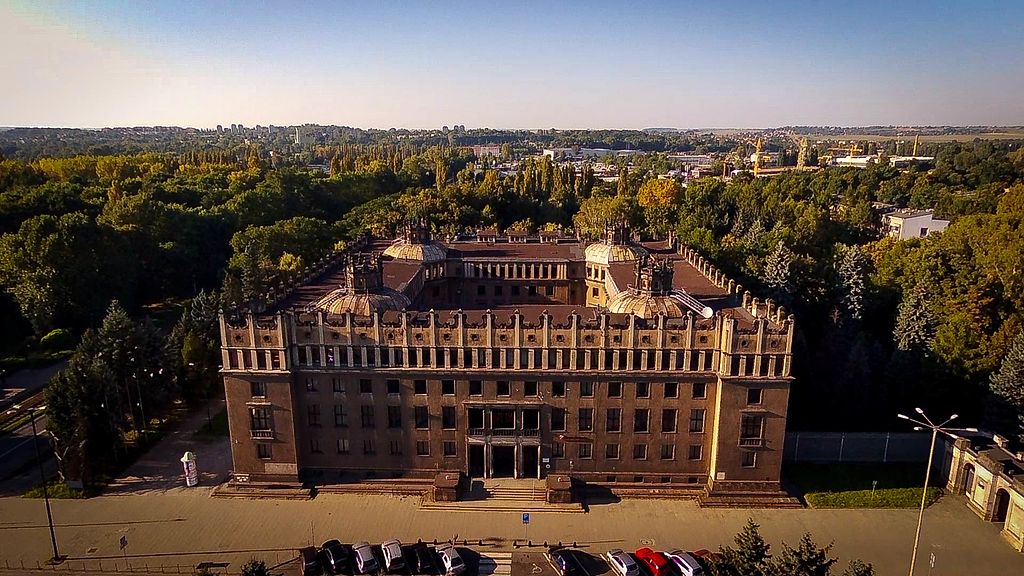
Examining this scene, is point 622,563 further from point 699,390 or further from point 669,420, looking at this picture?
point 699,390

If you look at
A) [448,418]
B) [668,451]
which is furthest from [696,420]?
[448,418]

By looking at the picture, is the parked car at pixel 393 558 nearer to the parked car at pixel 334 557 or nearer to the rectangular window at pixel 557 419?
the parked car at pixel 334 557

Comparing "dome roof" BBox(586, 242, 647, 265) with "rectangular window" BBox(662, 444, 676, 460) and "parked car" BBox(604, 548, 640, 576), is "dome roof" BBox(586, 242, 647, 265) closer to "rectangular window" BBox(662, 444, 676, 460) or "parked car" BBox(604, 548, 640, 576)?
"rectangular window" BBox(662, 444, 676, 460)

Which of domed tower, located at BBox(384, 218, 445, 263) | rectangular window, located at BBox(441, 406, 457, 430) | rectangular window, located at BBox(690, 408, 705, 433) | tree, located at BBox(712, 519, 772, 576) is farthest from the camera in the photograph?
domed tower, located at BBox(384, 218, 445, 263)

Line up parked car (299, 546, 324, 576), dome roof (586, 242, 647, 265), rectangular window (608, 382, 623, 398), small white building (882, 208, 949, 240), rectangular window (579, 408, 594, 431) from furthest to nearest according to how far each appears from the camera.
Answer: small white building (882, 208, 949, 240), dome roof (586, 242, 647, 265), rectangular window (579, 408, 594, 431), rectangular window (608, 382, 623, 398), parked car (299, 546, 324, 576)

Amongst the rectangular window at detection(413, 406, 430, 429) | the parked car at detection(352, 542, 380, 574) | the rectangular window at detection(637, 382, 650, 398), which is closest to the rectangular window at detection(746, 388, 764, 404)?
the rectangular window at detection(637, 382, 650, 398)

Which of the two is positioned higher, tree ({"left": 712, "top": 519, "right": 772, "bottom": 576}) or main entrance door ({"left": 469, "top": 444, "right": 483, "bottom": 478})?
tree ({"left": 712, "top": 519, "right": 772, "bottom": 576})

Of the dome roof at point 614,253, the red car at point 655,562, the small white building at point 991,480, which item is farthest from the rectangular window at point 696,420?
the dome roof at point 614,253
